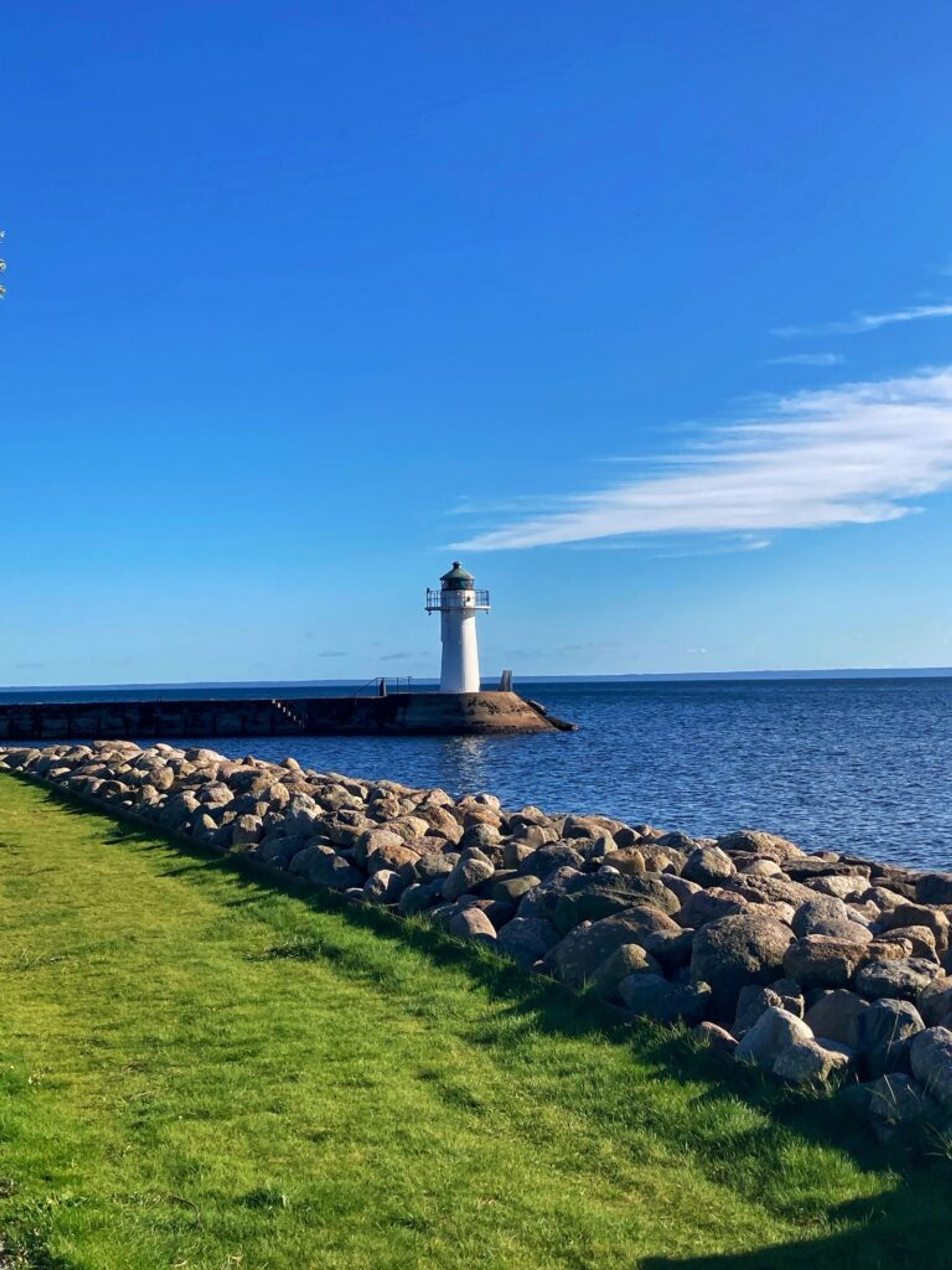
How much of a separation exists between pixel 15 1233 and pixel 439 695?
5311 centimetres

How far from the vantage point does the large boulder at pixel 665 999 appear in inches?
267

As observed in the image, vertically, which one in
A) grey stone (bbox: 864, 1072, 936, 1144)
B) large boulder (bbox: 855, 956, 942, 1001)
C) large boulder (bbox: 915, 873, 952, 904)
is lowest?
large boulder (bbox: 915, 873, 952, 904)

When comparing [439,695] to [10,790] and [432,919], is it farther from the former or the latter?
[432,919]

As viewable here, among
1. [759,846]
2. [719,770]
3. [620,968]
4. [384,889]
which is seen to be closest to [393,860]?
[384,889]

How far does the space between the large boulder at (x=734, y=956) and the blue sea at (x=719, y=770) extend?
45.7 ft

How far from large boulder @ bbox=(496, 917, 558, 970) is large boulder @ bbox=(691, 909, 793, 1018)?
4.09 feet

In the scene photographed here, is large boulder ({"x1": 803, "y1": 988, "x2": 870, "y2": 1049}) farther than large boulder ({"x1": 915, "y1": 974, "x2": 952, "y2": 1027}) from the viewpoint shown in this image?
Yes

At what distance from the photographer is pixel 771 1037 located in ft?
A: 19.7

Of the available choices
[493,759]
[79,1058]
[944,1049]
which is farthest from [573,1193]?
[493,759]

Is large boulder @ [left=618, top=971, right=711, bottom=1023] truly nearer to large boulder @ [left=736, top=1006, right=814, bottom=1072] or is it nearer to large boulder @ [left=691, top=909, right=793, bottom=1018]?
large boulder @ [left=691, top=909, right=793, bottom=1018]

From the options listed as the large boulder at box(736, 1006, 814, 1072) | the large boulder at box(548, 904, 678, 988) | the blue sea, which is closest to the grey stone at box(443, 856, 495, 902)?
the large boulder at box(548, 904, 678, 988)

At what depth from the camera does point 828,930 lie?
7.96 m

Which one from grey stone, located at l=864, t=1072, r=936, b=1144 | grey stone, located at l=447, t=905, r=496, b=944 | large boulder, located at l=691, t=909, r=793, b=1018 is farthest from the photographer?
grey stone, located at l=447, t=905, r=496, b=944

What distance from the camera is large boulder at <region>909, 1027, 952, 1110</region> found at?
5.26m
